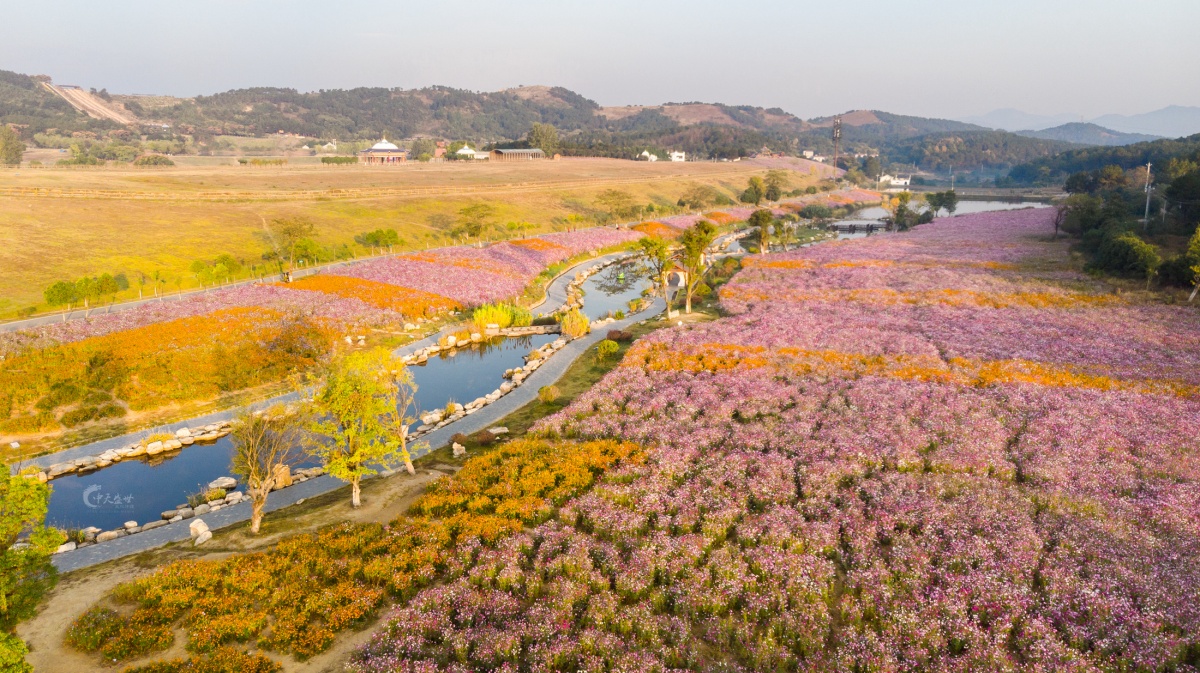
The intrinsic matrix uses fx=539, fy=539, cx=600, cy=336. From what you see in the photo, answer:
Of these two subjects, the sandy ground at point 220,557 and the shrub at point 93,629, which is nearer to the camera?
the sandy ground at point 220,557

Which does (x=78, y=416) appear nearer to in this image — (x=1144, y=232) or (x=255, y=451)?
(x=255, y=451)

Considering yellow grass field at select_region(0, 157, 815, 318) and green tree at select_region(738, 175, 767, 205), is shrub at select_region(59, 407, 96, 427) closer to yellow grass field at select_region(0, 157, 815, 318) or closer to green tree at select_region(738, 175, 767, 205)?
yellow grass field at select_region(0, 157, 815, 318)

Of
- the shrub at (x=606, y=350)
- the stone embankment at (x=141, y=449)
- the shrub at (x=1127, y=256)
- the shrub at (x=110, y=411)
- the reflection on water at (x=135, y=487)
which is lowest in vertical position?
the reflection on water at (x=135, y=487)

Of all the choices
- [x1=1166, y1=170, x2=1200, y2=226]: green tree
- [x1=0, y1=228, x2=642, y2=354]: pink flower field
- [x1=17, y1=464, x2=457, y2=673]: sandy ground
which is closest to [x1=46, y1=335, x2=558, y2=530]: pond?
[x1=17, y1=464, x2=457, y2=673]: sandy ground

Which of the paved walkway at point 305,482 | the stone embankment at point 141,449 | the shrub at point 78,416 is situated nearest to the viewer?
the paved walkway at point 305,482

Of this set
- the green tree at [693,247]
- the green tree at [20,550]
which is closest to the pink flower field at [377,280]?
the green tree at [693,247]

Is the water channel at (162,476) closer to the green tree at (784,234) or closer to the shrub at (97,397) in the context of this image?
the shrub at (97,397)

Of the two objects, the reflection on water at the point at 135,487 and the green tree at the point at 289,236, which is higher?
the green tree at the point at 289,236
